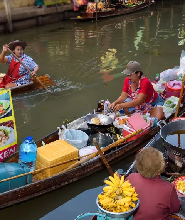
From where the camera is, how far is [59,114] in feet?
27.9

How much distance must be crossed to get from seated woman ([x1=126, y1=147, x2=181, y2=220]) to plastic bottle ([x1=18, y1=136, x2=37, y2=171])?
7.66 feet

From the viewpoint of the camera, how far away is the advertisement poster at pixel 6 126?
202 inches

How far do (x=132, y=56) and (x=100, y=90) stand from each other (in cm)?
404

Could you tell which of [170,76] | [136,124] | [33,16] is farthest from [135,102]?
[33,16]

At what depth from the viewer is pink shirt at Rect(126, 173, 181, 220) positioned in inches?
121

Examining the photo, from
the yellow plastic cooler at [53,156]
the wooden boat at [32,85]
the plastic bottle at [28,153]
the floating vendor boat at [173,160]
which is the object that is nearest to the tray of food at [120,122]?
the floating vendor boat at [173,160]

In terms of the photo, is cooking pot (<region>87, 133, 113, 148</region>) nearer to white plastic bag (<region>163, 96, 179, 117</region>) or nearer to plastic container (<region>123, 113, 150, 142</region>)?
plastic container (<region>123, 113, 150, 142</region>)

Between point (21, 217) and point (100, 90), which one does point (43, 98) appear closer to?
point (100, 90)

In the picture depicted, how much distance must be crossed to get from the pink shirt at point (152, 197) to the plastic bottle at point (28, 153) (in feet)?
7.65

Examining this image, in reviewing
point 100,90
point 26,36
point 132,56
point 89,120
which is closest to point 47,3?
point 26,36

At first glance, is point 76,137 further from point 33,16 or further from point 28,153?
point 33,16

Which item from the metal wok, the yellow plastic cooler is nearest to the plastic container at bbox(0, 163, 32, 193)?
the yellow plastic cooler

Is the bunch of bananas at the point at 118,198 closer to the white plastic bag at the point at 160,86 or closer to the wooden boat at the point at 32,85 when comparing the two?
the white plastic bag at the point at 160,86

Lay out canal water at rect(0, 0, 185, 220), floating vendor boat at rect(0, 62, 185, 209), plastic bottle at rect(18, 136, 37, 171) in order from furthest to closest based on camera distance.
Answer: canal water at rect(0, 0, 185, 220)
plastic bottle at rect(18, 136, 37, 171)
floating vendor boat at rect(0, 62, 185, 209)
